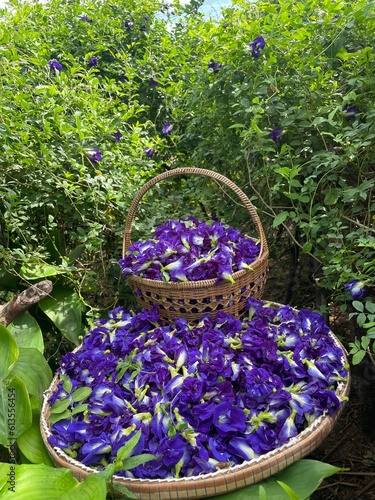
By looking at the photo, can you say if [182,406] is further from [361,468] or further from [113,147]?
[113,147]

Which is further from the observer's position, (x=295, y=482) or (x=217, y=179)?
(x=217, y=179)

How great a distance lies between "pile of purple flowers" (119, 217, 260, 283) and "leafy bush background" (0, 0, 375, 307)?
6.9 inches

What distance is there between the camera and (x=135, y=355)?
122cm

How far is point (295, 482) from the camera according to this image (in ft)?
3.27

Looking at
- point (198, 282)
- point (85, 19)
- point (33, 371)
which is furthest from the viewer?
point (85, 19)

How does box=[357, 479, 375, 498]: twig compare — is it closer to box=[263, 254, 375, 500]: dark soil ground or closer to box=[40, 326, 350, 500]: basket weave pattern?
box=[263, 254, 375, 500]: dark soil ground

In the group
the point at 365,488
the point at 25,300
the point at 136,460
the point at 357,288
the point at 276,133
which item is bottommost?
the point at 365,488

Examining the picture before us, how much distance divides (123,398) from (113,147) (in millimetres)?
1058

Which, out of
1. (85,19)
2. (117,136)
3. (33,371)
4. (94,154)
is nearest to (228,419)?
(33,371)

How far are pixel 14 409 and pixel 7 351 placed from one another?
7.5 inches

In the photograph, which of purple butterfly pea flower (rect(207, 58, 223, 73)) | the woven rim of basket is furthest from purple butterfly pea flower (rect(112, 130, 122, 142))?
the woven rim of basket

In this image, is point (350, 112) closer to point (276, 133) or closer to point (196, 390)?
point (276, 133)

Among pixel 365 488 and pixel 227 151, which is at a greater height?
pixel 227 151

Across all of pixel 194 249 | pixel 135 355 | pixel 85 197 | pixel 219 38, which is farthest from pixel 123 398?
pixel 219 38
